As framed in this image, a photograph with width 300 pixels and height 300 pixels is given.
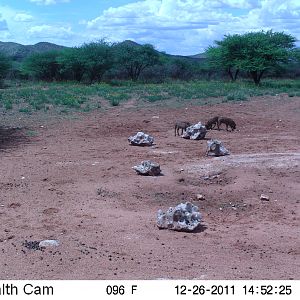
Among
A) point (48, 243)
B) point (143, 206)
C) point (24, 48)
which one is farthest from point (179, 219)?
point (24, 48)

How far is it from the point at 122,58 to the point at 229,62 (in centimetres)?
1211

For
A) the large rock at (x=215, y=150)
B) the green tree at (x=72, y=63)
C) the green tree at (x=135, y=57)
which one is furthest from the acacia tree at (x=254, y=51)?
the large rock at (x=215, y=150)

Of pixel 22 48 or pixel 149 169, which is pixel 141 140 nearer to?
pixel 149 169

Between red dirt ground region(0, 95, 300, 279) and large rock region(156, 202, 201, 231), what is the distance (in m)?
0.10

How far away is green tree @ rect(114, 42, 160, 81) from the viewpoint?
48375 mm

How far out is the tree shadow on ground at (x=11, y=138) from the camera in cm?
1312

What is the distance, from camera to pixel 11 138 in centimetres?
1412

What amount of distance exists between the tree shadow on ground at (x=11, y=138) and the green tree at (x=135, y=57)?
33114 mm

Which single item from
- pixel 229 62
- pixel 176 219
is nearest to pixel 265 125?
pixel 176 219

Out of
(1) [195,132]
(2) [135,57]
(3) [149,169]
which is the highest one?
(2) [135,57]

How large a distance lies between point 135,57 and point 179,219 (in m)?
42.4

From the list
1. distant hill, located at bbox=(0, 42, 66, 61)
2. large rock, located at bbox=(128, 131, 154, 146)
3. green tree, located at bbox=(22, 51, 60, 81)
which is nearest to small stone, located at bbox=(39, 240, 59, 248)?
large rock, located at bbox=(128, 131, 154, 146)

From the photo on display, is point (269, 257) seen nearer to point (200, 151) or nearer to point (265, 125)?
point (200, 151)

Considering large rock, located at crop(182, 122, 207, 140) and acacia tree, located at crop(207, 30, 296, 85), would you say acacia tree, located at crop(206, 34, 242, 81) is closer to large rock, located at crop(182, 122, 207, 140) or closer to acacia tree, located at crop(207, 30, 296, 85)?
acacia tree, located at crop(207, 30, 296, 85)
